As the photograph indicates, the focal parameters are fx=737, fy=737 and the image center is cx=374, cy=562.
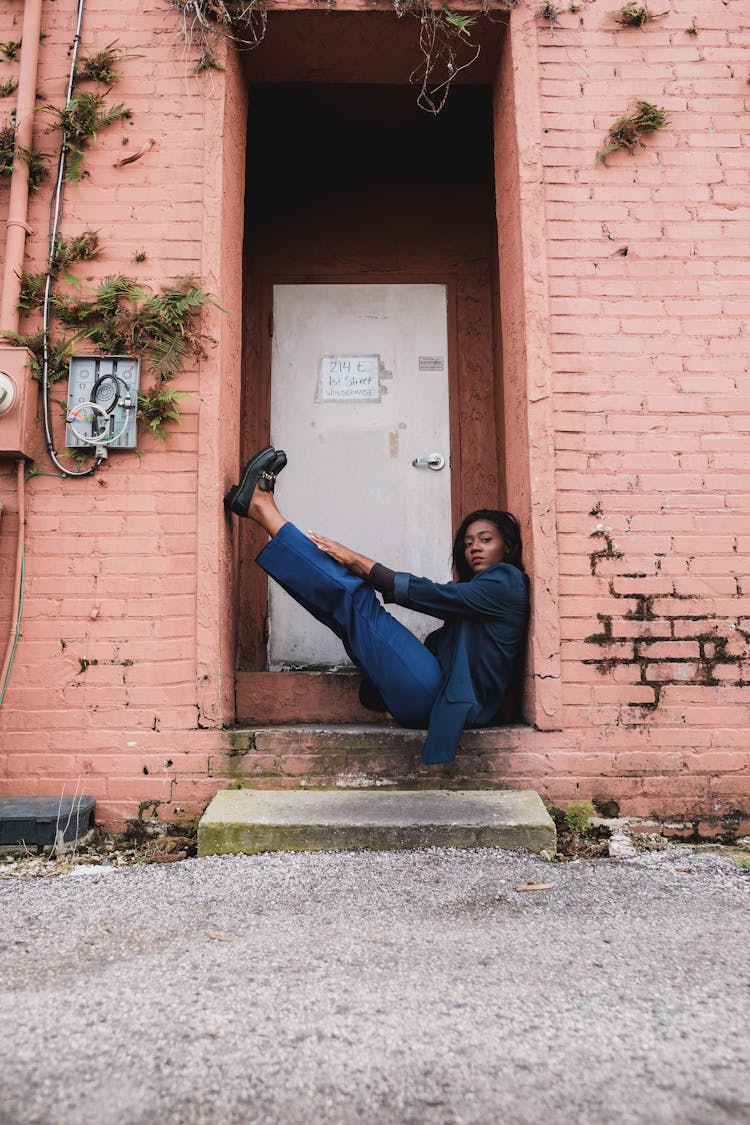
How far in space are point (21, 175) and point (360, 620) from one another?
2.56 m

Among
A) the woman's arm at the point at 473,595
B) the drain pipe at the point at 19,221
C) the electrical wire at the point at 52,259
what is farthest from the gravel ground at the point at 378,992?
the electrical wire at the point at 52,259

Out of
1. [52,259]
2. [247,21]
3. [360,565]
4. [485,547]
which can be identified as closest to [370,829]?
[360,565]

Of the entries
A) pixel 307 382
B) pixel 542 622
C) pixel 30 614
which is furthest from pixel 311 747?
pixel 307 382

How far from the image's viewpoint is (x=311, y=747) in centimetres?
322

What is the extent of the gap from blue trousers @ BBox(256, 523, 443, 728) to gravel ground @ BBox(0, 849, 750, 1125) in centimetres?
71

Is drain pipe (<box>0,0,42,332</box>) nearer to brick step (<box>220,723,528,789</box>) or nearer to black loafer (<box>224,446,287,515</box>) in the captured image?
black loafer (<box>224,446,287,515</box>)

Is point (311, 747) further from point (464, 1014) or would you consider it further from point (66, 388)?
point (66, 388)

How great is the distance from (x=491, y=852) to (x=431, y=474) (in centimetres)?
248

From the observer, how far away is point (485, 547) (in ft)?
11.5

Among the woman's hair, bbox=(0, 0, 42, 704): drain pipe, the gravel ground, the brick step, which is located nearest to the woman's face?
the woman's hair

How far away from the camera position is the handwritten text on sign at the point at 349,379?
184 inches

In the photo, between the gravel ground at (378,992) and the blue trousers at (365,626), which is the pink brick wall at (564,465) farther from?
the gravel ground at (378,992)

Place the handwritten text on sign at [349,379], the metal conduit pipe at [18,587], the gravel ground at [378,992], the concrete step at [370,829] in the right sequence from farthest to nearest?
the handwritten text on sign at [349,379]
the metal conduit pipe at [18,587]
the concrete step at [370,829]
the gravel ground at [378,992]

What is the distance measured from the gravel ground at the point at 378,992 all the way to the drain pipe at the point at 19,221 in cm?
113
